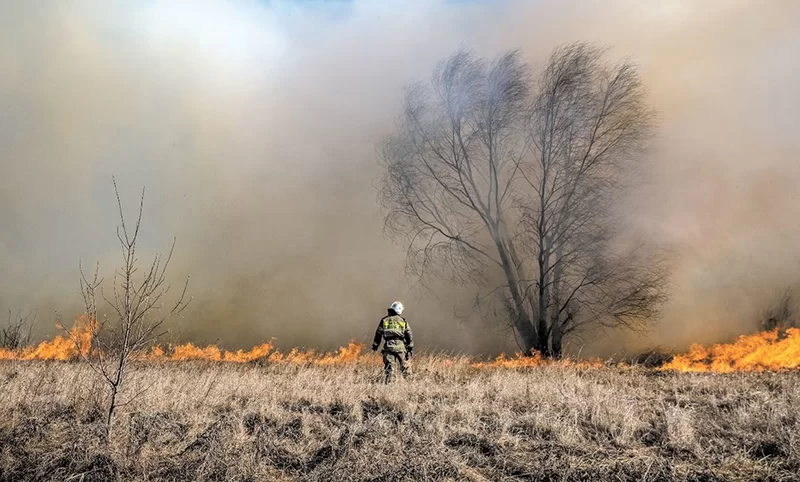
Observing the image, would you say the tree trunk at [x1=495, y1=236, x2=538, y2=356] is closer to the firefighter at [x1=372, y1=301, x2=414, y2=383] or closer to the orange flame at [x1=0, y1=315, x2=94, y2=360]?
the firefighter at [x1=372, y1=301, x2=414, y2=383]

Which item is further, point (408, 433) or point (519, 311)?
point (519, 311)

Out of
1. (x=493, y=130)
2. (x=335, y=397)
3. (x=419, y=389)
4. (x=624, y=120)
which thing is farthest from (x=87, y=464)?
(x=624, y=120)

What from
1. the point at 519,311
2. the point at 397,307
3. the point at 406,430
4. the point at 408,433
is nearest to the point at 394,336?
the point at 397,307

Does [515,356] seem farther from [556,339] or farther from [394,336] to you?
[394,336]

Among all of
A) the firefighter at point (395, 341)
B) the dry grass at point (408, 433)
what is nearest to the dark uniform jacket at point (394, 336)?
the firefighter at point (395, 341)

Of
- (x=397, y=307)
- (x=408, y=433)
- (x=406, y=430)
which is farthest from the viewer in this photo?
(x=397, y=307)

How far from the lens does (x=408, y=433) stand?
5270mm

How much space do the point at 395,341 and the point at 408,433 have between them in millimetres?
4516

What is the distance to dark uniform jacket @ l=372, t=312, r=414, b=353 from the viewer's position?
9750 millimetres

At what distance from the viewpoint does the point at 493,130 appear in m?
15.0

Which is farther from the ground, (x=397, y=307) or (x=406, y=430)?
(x=397, y=307)

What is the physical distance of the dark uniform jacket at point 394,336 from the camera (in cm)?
975

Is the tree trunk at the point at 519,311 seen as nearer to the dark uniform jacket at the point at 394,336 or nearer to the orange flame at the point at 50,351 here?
the dark uniform jacket at the point at 394,336

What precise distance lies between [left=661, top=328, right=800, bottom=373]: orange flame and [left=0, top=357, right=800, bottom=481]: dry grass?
432cm
